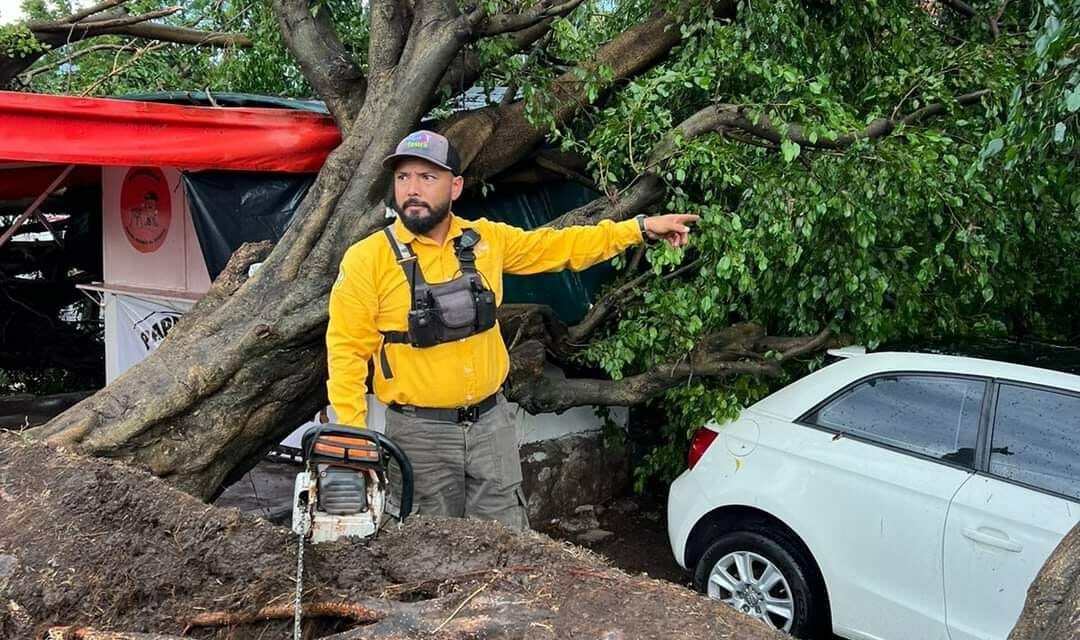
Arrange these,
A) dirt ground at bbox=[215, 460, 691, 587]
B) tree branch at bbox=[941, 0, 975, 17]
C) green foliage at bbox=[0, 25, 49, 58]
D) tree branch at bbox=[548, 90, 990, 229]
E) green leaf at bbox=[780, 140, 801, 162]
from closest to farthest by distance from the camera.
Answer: green leaf at bbox=[780, 140, 801, 162] < tree branch at bbox=[548, 90, 990, 229] < dirt ground at bbox=[215, 460, 691, 587] < tree branch at bbox=[941, 0, 975, 17] < green foliage at bbox=[0, 25, 49, 58]

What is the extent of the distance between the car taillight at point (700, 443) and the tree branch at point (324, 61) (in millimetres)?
2657

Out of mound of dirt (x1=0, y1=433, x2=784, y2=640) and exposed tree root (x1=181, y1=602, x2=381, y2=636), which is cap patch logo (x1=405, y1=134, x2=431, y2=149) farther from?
exposed tree root (x1=181, y1=602, x2=381, y2=636)

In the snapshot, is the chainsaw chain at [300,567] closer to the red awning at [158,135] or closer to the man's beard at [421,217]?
the man's beard at [421,217]

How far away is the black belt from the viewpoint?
3742mm

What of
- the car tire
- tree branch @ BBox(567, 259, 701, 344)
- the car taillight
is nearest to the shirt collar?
tree branch @ BBox(567, 259, 701, 344)

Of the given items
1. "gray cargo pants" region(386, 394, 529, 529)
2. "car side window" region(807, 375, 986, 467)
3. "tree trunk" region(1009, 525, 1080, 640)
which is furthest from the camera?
"car side window" region(807, 375, 986, 467)

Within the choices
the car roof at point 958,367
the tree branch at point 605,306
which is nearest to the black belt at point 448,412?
the tree branch at point 605,306

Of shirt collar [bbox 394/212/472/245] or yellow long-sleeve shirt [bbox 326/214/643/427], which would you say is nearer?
yellow long-sleeve shirt [bbox 326/214/643/427]

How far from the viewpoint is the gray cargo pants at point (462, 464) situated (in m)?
3.77

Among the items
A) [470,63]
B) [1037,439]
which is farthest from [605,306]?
[1037,439]

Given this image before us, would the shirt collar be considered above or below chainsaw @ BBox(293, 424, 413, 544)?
above

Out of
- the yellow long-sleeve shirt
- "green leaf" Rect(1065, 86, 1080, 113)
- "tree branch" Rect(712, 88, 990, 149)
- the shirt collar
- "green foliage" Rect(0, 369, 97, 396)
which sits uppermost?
"tree branch" Rect(712, 88, 990, 149)

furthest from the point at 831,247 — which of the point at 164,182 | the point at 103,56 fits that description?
the point at 103,56

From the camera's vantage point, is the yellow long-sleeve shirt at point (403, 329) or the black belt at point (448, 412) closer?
the yellow long-sleeve shirt at point (403, 329)
